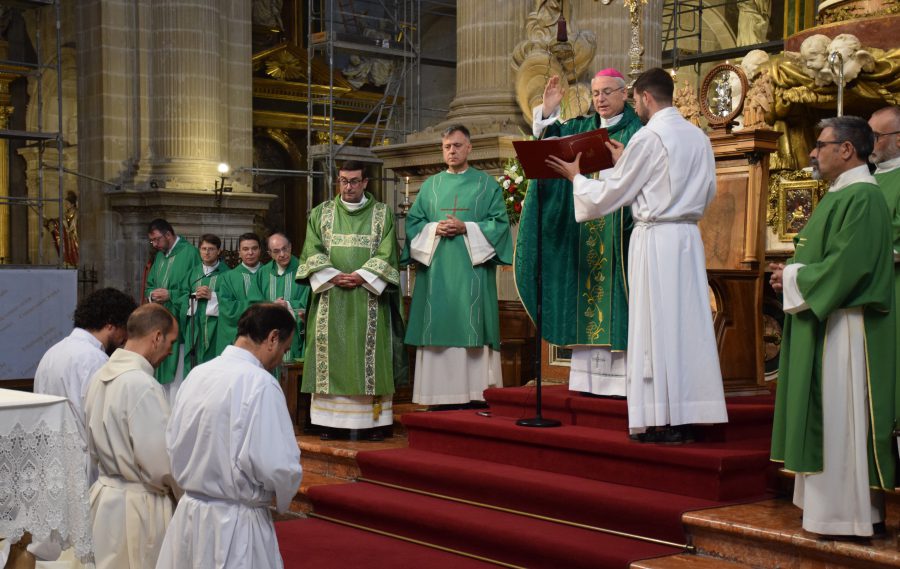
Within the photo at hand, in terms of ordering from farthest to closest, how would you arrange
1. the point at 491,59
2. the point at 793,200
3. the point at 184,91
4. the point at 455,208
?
the point at 184,91, the point at 491,59, the point at 793,200, the point at 455,208

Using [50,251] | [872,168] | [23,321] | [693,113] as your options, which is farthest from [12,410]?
[50,251]

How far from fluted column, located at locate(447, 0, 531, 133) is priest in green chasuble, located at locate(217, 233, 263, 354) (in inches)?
84.0

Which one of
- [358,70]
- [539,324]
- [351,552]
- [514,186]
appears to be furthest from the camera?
[358,70]

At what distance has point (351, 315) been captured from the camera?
7.56m

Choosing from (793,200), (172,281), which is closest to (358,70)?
(172,281)

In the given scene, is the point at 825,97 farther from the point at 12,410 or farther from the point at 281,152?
the point at 281,152

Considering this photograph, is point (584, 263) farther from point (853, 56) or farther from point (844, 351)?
point (853, 56)

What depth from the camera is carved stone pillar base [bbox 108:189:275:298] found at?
48.6 ft

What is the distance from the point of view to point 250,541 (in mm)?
4160

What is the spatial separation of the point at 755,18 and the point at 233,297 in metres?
9.79

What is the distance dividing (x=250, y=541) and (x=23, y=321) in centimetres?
877

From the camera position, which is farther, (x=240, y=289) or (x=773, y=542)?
(x=240, y=289)

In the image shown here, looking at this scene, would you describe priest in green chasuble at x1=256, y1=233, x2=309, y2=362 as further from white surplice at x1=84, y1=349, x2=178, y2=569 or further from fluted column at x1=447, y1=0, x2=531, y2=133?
white surplice at x1=84, y1=349, x2=178, y2=569

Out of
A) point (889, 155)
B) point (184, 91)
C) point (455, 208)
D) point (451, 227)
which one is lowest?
point (451, 227)
